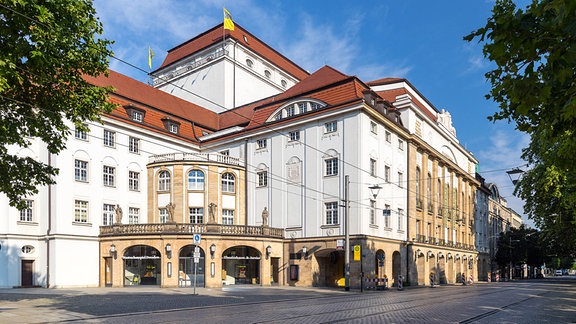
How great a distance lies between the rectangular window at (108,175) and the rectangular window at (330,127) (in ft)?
55.2

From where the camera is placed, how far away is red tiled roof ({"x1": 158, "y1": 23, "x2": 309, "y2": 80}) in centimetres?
5647

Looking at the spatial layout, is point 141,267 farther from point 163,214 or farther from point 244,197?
point 244,197

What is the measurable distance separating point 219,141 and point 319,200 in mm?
12600

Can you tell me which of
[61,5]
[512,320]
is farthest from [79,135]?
[512,320]

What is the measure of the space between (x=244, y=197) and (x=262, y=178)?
2.34 meters

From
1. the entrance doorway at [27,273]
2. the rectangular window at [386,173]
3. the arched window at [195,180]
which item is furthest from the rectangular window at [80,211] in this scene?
the rectangular window at [386,173]

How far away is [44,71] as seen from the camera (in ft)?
Answer: 48.6

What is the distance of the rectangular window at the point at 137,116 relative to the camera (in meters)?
41.1

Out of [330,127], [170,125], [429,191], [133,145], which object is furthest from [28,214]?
[429,191]

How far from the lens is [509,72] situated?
6.45 meters

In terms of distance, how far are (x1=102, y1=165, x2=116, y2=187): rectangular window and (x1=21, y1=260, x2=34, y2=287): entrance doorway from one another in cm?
756

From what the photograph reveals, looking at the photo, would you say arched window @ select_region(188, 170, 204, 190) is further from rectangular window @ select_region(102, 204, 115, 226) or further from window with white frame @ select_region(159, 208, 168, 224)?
rectangular window @ select_region(102, 204, 115, 226)

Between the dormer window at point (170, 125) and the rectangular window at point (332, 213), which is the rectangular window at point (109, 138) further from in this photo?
the rectangular window at point (332, 213)

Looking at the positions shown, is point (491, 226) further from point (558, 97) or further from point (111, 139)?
point (558, 97)
